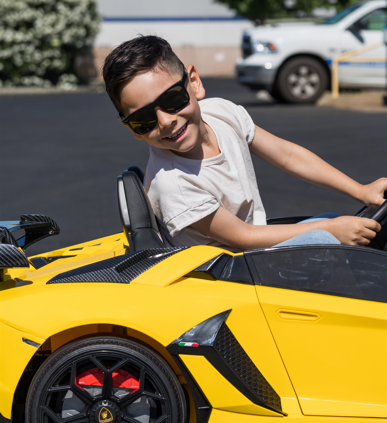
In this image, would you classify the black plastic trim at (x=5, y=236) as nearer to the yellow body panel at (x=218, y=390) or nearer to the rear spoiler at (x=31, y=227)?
the rear spoiler at (x=31, y=227)

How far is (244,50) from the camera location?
12648mm

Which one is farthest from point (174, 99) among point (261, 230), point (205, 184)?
point (261, 230)

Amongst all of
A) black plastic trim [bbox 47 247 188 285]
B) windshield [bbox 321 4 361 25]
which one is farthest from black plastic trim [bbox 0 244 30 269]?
windshield [bbox 321 4 361 25]

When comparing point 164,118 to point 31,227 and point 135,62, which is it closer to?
point 135,62

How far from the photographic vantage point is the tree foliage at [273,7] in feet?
93.4

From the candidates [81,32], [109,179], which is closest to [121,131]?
[109,179]

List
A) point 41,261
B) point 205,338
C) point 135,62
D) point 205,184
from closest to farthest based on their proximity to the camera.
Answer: point 205,338, point 135,62, point 205,184, point 41,261

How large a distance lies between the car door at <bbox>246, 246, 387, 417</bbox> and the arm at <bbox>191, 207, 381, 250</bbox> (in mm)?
169

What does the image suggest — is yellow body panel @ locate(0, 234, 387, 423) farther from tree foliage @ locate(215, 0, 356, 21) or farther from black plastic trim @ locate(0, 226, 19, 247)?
tree foliage @ locate(215, 0, 356, 21)

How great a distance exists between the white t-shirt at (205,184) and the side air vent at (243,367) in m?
0.46

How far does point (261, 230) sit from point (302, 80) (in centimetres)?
1028

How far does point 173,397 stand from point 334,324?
0.61 metres

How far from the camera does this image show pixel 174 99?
207 centimetres

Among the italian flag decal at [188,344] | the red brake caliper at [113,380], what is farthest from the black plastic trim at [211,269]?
the red brake caliper at [113,380]
